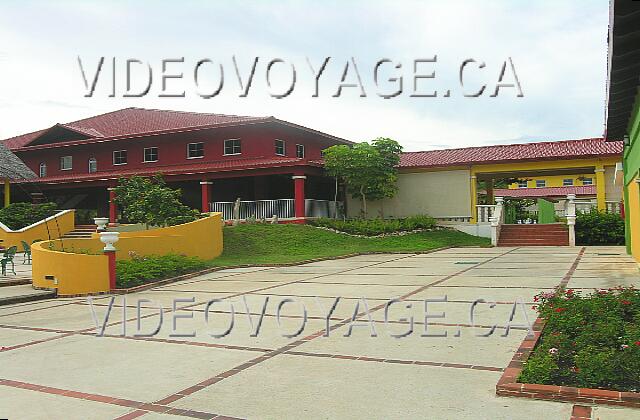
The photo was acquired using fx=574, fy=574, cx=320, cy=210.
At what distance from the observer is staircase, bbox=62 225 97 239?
86.5 ft

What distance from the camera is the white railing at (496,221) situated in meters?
24.6

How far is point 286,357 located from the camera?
6.11 metres

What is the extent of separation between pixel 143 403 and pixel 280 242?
1773 cm

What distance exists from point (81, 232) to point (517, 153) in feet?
68.7

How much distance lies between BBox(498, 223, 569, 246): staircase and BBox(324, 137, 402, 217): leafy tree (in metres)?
5.88

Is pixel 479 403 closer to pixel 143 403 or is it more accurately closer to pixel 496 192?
pixel 143 403

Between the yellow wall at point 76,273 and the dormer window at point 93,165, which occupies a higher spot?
the dormer window at point 93,165

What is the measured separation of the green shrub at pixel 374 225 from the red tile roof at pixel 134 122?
8260 mm

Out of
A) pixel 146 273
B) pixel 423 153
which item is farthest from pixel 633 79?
pixel 423 153

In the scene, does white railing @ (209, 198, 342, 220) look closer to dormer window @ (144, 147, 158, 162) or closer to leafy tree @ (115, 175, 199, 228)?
dormer window @ (144, 147, 158, 162)

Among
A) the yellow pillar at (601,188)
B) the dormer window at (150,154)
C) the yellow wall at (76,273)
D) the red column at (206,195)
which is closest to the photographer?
the yellow wall at (76,273)

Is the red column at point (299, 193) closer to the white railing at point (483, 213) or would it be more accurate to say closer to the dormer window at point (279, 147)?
the dormer window at point (279, 147)

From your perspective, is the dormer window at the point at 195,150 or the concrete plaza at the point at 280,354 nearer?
the concrete plaza at the point at 280,354

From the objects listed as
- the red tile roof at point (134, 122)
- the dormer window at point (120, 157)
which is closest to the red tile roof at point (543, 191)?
the red tile roof at point (134, 122)
